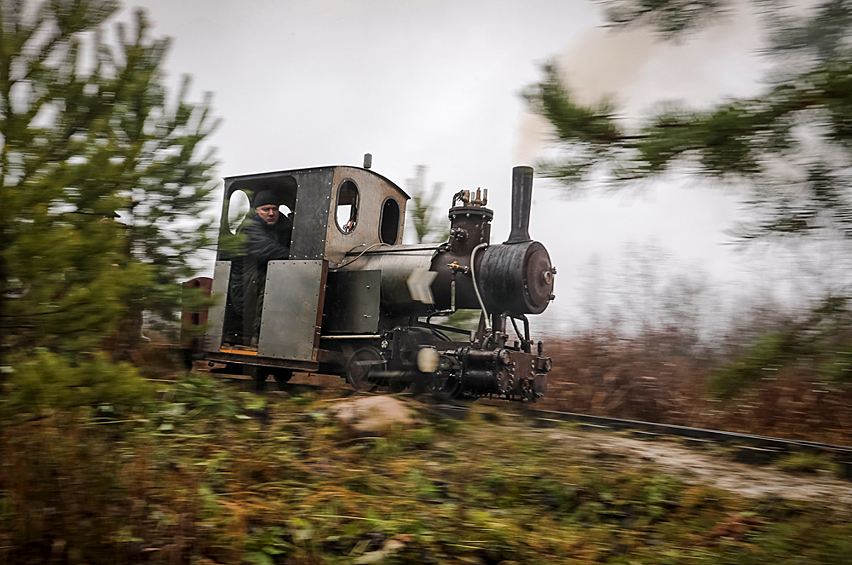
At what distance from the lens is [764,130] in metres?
Result: 2.17

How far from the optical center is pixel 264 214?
7.40 metres

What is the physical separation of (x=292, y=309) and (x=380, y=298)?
97 centimetres

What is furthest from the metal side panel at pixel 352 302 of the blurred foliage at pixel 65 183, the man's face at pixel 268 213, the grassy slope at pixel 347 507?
the blurred foliage at pixel 65 183

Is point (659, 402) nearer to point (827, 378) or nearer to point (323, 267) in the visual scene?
point (323, 267)

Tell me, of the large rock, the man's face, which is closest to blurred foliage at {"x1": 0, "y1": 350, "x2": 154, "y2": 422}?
the large rock

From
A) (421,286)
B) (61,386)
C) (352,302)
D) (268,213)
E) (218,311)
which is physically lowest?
(61,386)

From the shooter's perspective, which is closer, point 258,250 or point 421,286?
point 421,286

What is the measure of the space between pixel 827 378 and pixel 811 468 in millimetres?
2281

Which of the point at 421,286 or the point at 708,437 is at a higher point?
the point at 421,286

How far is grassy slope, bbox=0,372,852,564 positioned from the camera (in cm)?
218

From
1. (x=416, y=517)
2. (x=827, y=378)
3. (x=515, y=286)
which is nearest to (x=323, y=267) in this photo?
(x=515, y=286)

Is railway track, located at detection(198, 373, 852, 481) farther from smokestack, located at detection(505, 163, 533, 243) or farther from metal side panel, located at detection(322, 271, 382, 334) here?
smokestack, located at detection(505, 163, 533, 243)

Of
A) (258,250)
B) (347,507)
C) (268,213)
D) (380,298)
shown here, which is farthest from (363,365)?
(347,507)

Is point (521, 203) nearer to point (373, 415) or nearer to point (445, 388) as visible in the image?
point (445, 388)
